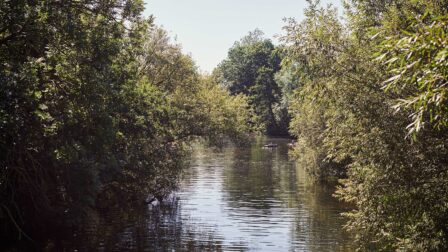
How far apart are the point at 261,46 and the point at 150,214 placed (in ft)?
312

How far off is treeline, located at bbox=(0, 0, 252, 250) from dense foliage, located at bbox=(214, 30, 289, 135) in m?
71.1

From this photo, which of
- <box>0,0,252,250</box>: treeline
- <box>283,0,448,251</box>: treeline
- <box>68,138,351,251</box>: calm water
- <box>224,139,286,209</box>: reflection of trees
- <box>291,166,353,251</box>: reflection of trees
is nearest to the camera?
<box>0,0,252,250</box>: treeline

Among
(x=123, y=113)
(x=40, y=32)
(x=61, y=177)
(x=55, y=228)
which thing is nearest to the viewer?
(x=40, y=32)

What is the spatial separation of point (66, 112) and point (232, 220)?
14024 mm

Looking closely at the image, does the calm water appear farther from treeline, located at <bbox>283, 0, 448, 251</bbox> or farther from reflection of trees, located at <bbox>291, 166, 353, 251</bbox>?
treeline, located at <bbox>283, 0, 448, 251</bbox>

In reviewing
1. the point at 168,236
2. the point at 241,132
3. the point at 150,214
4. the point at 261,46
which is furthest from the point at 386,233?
the point at 261,46

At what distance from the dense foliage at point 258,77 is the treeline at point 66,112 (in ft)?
233

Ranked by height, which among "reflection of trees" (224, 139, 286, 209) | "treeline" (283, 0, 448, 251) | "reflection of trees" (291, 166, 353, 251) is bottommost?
"reflection of trees" (291, 166, 353, 251)

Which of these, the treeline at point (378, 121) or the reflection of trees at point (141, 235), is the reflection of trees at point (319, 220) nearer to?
the reflection of trees at point (141, 235)

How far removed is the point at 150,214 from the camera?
2916 cm

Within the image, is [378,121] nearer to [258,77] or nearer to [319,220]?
[319,220]

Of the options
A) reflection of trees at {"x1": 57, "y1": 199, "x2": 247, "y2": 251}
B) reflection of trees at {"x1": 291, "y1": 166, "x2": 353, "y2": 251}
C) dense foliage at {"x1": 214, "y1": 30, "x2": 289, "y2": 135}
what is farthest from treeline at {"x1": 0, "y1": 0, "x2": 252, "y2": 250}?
dense foliage at {"x1": 214, "y1": 30, "x2": 289, "y2": 135}

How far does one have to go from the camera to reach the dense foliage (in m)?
101

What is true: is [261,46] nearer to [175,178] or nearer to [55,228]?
[175,178]
